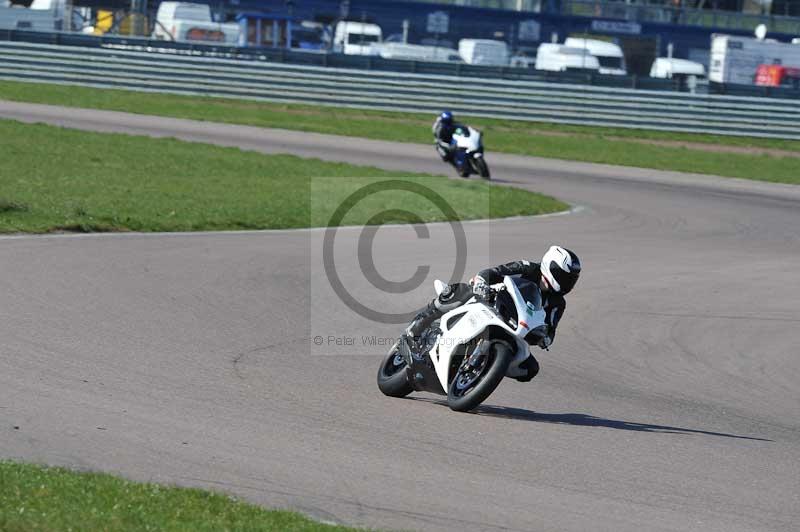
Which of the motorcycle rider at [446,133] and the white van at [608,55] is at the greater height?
the white van at [608,55]

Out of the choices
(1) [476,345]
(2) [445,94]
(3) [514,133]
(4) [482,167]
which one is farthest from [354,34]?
(1) [476,345]

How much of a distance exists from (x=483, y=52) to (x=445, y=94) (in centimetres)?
1555

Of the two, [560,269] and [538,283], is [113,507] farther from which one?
[538,283]

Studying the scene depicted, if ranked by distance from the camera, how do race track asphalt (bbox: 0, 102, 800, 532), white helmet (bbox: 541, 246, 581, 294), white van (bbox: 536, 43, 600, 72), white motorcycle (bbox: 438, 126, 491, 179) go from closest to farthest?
race track asphalt (bbox: 0, 102, 800, 532) < white helmet (bbox: 541, 246, 581, 294) < white motorcycle (bbox: 438, 126, 491, 179) < white van (bbox: 536, 43, 600, 72)

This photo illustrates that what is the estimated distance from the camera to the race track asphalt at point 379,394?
646 centimetres

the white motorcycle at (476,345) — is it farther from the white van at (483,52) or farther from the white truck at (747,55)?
the white van at (483,52)

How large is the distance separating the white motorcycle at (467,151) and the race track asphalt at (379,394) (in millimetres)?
7184

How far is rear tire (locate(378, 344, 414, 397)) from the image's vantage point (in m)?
8.77

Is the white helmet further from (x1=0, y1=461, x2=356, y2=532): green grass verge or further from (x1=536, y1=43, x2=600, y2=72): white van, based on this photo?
(x1=536, y1=43, x2=600, y2=72): white van

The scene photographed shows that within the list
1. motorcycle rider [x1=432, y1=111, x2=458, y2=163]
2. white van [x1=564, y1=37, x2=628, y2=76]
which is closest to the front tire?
motorcycle rider [x1=432, y1=111, x2=458, y2=163]

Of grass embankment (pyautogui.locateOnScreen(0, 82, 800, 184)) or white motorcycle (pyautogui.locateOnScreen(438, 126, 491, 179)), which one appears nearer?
white motorcycle (pyautogui.locateOnScreen(438, 126, 491, 179))

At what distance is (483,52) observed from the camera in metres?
49.4

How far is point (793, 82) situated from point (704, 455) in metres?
34.5

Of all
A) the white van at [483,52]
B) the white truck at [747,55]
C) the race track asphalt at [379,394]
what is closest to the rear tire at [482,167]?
the race track asphalt at [379,394]
